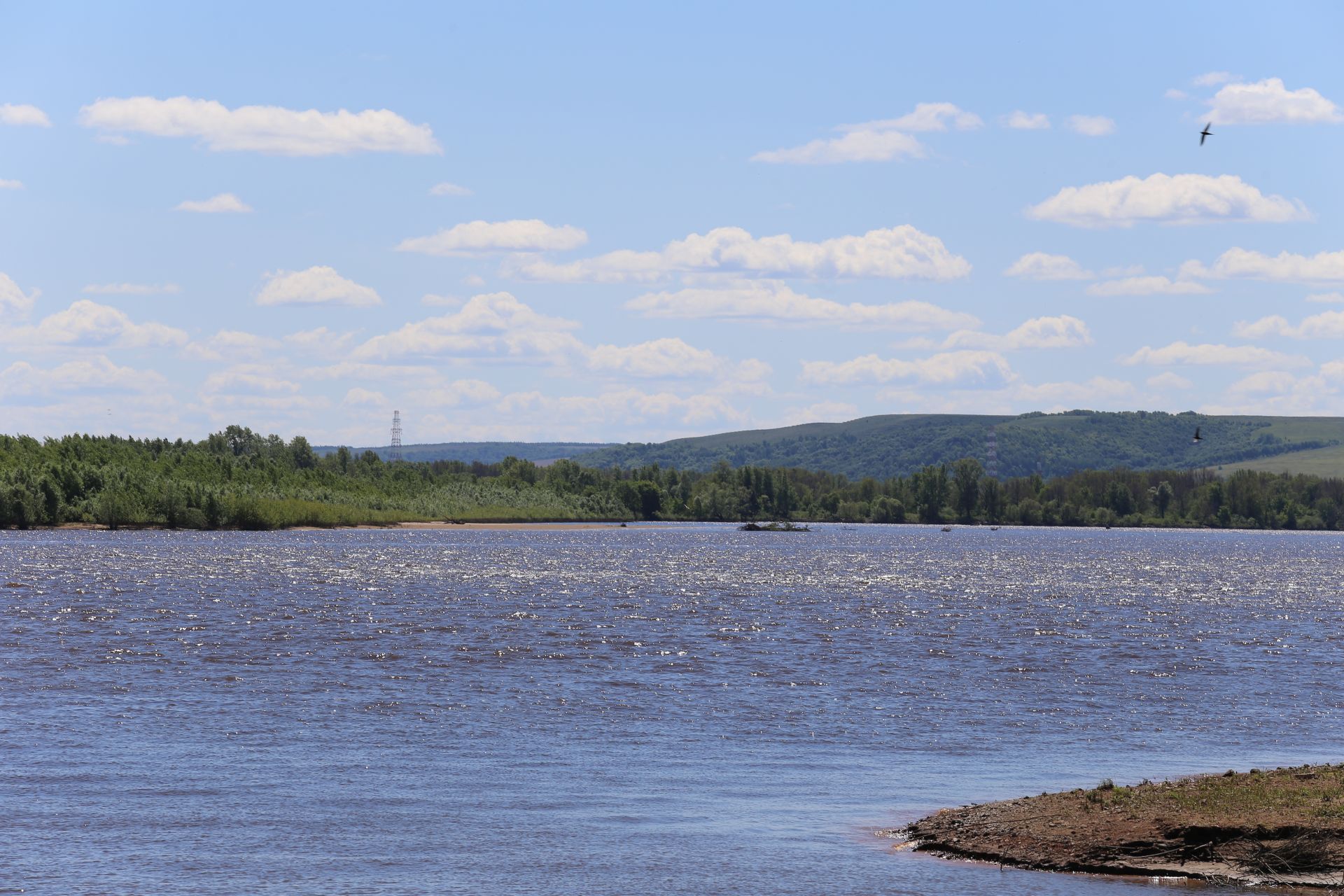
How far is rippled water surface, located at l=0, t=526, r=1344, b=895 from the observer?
2698 cm

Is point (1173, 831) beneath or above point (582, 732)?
above

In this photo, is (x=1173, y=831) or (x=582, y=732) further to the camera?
(x=582, y=732)

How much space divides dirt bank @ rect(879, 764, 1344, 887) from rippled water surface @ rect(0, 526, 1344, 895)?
911 mm

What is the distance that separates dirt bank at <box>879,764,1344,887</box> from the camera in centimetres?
2541

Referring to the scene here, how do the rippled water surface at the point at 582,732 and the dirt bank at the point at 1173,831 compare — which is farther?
the rippled water surface at the point at 582,732

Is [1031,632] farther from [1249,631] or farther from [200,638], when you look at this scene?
[200,638]

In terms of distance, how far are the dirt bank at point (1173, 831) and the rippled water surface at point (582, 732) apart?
2.99 feet

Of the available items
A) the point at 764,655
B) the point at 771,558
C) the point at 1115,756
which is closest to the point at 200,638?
the point at 764,655

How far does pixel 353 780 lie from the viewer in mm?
34062

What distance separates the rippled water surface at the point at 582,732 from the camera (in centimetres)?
2698

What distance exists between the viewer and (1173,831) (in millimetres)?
26391

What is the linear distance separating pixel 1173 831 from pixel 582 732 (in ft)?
60.6

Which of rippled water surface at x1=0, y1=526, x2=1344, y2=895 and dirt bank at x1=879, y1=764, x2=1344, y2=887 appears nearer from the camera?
dirt bank at x1=879, y1=764, x2=1344, y2=887

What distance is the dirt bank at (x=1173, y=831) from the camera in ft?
83.4
